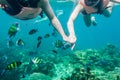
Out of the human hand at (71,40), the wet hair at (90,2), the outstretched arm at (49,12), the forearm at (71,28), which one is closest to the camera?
the outstretched arm at (49,12)

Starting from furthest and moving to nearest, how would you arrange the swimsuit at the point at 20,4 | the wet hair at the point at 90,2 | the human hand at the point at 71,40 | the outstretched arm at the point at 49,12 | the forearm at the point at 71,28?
the wet hair at the point at 90,2 < the forearm at the point at 71,28 < the human hand at the point at 71,40 < the outstretched arm at the point at 49,12 < the swimsuit at the point at 20,4

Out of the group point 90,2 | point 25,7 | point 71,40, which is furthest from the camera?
point 90,2

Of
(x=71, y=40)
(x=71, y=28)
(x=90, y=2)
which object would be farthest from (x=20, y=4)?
(x=90, y=2)

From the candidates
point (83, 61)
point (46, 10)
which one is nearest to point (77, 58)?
point (83, 61)

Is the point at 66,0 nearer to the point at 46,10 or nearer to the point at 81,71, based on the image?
the point at 81,71

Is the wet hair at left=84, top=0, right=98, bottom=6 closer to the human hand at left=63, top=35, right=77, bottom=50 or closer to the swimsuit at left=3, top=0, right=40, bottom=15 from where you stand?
the human hand at left=63, top=35, right=77, bottom=50

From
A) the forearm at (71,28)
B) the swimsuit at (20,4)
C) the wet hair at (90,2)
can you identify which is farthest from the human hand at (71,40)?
the wet hair at (90,2)

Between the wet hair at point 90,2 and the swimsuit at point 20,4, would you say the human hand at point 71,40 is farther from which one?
the wet hair at point 90,2

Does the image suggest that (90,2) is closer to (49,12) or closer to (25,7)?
(49,12)

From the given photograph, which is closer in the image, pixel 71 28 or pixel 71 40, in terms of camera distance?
pixel 71 40

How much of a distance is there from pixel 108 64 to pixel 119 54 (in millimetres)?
4065

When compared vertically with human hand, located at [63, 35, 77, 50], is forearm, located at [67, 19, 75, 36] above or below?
above

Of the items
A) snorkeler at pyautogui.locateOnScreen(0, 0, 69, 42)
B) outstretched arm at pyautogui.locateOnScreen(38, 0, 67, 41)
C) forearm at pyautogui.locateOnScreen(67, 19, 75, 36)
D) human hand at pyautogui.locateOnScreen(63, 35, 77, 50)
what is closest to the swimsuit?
snorkeler at pyautogui.locateOnScreen(0, 0, 69, 42)

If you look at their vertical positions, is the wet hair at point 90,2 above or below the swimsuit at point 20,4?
below
